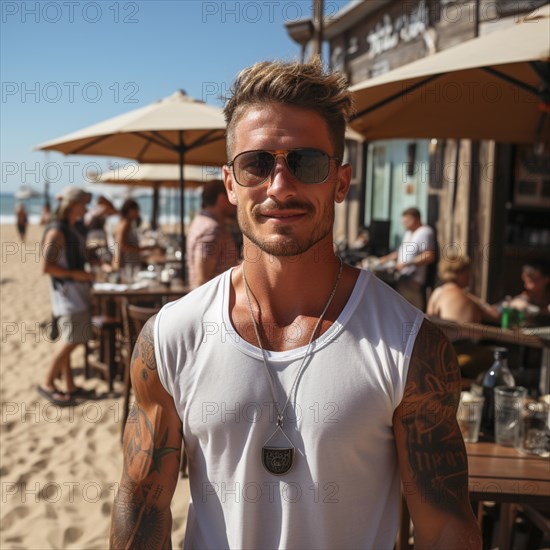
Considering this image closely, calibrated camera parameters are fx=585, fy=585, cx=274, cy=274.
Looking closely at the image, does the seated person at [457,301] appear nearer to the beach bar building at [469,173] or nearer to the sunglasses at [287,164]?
the beach bar building at [469,173]

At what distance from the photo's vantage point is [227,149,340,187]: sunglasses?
1.37m

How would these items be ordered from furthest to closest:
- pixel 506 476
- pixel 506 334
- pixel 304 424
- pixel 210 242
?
1. pixel 210 242
2. pixel 506 334
3. pixel 506 476
4. pixel 304 424

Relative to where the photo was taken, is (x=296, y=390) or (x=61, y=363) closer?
(x=296, y=390)

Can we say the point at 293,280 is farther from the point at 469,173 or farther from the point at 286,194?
the point at 469,173

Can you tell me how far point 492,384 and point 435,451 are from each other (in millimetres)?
1291

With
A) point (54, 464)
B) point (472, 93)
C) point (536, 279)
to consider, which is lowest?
point (54, 464)

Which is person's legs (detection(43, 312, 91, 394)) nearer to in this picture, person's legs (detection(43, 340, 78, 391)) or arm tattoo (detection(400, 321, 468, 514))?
person's legs (detection(43, 340, 78, 391))

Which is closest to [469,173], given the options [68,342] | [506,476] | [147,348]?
[68,342]

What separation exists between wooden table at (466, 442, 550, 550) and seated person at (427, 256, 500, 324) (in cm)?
260

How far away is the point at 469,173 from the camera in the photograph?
26.8 ft

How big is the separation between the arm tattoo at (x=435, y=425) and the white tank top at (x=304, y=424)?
4 centimetres

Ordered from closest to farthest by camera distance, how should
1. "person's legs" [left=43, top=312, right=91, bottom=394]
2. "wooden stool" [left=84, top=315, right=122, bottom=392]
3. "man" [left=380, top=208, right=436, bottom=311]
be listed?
"person's legs" [left=43, top=312, right=91, bottom=394], "wooden stool" [left=84, top=315, right=122, bottom=392], "man" [left=380, top=208, right=436, bottom=311]

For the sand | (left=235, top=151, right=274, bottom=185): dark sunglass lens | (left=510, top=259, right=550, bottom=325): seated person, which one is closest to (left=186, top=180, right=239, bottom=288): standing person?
the sand

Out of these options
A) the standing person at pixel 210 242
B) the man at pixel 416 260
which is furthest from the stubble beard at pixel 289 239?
the man at pixel 416 260
